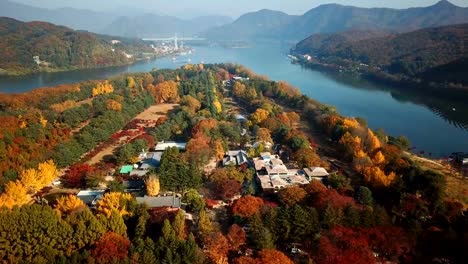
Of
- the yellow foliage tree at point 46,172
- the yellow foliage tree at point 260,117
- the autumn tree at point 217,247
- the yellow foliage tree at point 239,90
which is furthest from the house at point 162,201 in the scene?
the yellow foliage tree at point 239,90

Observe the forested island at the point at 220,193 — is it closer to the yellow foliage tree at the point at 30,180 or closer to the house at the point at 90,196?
the yellow foliage tree at the point at 30,180

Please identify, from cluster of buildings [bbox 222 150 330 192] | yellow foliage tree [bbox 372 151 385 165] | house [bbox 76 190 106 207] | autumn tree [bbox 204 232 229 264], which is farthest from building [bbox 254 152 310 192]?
house [bbox 76 190 106 207]

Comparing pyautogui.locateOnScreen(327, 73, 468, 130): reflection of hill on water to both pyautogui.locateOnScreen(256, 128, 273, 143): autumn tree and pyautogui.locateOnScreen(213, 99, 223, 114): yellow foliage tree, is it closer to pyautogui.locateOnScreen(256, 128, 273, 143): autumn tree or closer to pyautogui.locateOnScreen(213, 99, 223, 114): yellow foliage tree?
pyautogui.locateOnScreen(256, 128, 273, 143): autumn tree

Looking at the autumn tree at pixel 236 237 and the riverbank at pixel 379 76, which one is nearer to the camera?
the autumn tree at pixel 236 237

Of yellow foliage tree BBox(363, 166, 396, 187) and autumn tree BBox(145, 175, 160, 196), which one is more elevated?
yellow foliage tree BBox(363, 166, 396, 187)

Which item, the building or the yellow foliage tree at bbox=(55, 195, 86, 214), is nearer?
the yellow foliage tree at bbox=(55, 195, 86, 214)
